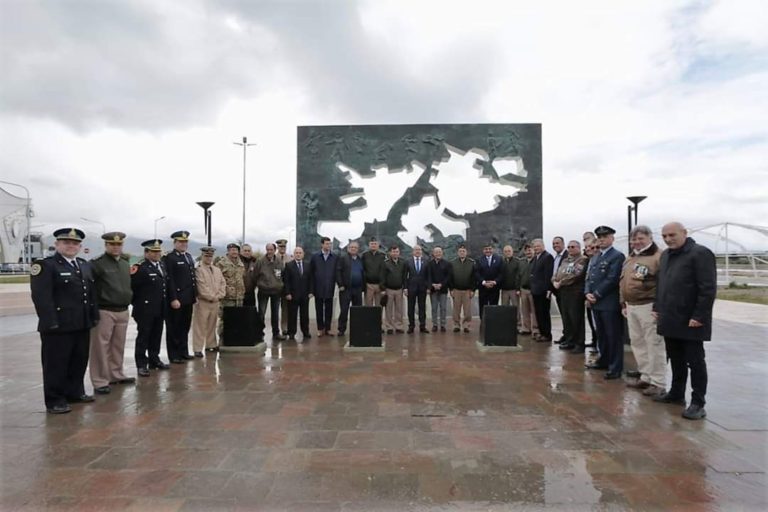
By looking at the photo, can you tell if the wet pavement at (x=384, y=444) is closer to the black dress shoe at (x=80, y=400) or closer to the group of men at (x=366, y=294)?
the black dress shoe at (x=80, y=400)

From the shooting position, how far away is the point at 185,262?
630 centimetres

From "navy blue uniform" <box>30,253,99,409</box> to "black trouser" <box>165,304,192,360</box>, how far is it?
5.43ft

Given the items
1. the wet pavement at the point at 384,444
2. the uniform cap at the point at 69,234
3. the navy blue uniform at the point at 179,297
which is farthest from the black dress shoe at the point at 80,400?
the navy blue uniform at the point at 179,297

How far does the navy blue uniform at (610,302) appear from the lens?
17.5 ft

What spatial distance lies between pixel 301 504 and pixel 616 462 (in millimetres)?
2026

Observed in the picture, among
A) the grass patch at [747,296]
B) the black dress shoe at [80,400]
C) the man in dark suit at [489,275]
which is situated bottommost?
the black dress shoe at [80,400]

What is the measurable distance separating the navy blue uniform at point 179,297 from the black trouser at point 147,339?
0.22m

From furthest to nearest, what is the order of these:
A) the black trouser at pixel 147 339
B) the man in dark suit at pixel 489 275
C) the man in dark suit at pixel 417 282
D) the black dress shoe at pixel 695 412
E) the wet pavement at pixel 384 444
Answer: the man in dark suit at pixel 417 282, the man in dark suit at pixel 489 275, the black trouser at pixel 147 339, the black dress shoe at pixel 695 412, the wet pavement at pixel 384 444

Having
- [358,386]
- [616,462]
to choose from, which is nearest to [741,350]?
[616,462]

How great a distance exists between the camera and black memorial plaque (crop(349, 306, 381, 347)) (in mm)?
6930

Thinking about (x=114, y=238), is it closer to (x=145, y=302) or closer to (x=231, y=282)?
(x=145, y=302)

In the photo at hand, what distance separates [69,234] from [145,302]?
4.81 feet

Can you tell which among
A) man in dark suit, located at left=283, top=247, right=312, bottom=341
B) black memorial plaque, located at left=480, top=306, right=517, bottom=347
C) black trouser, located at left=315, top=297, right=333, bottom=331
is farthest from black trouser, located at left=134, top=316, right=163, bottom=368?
black memorial plaque, located at left=480, top=306, right=517, bottom=347

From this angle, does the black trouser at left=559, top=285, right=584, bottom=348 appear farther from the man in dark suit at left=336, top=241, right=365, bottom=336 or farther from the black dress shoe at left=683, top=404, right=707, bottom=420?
the man in dark suit at left=336, top=241, right=365, bottom=336
